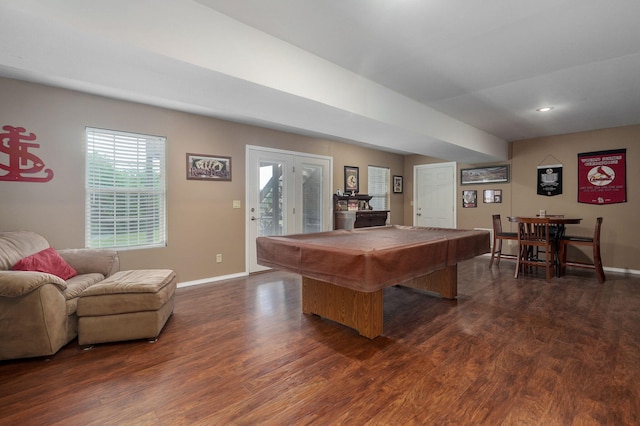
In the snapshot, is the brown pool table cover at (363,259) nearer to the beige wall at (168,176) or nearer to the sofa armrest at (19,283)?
the sofa armrest at (19,283)

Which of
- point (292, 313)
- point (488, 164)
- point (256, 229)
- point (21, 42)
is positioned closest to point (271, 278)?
point (256, 229)

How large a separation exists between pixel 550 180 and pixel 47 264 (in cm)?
731

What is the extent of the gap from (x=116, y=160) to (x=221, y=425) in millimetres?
3338

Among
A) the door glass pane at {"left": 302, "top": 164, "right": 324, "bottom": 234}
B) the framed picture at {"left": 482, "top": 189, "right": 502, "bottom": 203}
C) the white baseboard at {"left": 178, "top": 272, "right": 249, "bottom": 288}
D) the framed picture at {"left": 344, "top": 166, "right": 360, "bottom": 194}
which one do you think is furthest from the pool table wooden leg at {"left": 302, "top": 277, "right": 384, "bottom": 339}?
the framed picture at {"left": 482, "top": 189, "right": 502, "bottom": 203}

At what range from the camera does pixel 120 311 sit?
2.43 m

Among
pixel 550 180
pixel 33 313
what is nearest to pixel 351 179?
pixel 550 180

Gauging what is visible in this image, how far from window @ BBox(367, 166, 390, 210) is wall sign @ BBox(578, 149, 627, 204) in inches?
139

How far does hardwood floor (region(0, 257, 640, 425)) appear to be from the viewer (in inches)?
64.3

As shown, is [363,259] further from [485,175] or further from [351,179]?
[485,175]

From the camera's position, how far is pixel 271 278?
4.62 metres

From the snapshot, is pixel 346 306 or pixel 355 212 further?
pixel 355 212

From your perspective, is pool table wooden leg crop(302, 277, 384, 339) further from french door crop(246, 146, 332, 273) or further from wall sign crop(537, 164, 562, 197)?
wall sign crop(537, 164, 562, 197)

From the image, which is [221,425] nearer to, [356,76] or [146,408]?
[146,408]

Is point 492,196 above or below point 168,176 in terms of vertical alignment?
below
